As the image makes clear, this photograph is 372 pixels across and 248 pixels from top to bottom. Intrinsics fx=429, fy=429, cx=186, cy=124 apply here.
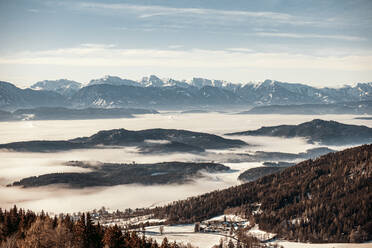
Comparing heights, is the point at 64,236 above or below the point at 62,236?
below

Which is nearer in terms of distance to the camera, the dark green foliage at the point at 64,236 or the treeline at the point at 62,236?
the treeline at the point at 62,236

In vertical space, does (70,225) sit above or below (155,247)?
above

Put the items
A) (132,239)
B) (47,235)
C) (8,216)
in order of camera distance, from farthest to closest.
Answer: (8,216), (132,239), (47,235)

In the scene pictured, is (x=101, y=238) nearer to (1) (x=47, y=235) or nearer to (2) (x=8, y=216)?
(1) (x=47, y=235)

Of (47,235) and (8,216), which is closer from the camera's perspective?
(47,235)

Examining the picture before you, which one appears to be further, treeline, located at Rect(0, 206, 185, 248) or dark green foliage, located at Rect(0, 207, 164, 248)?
dark green foliage, located at Rect(0, 207, 164, 248)

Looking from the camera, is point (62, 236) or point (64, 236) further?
point (64, 236)

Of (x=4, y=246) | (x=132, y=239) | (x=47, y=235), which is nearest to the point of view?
(x=4, y=246)

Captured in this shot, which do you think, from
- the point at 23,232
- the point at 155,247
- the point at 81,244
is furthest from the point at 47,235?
the point at 155,247

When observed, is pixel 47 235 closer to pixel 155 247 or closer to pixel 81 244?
pixel 81 244

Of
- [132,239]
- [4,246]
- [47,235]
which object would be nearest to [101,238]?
[132,239]
